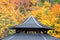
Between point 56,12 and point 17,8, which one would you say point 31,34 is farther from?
point 17,8

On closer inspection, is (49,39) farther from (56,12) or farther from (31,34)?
(56,12)

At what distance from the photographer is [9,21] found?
35500mm

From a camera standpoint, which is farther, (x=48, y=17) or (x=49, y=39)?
(x=48, y=17)

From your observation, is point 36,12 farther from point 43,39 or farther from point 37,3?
point 43,39

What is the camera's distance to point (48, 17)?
38500 mm

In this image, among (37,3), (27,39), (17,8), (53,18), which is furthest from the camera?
(37,3)

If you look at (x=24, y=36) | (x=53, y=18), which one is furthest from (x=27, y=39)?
(x=53, y=18)

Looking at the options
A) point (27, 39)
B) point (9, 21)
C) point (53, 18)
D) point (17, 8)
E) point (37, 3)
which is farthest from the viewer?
point (37, 3)

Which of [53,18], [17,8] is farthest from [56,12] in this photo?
[17,8]

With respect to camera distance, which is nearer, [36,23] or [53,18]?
[36,23]

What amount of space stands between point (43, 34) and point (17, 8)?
1769cm

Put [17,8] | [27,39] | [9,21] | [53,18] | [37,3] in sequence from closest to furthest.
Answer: [27,39]
[9,21]
[53,18]
[17,8]
[37,3]

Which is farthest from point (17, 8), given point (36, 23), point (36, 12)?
point (36, 23)

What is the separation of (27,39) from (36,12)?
612 inches
